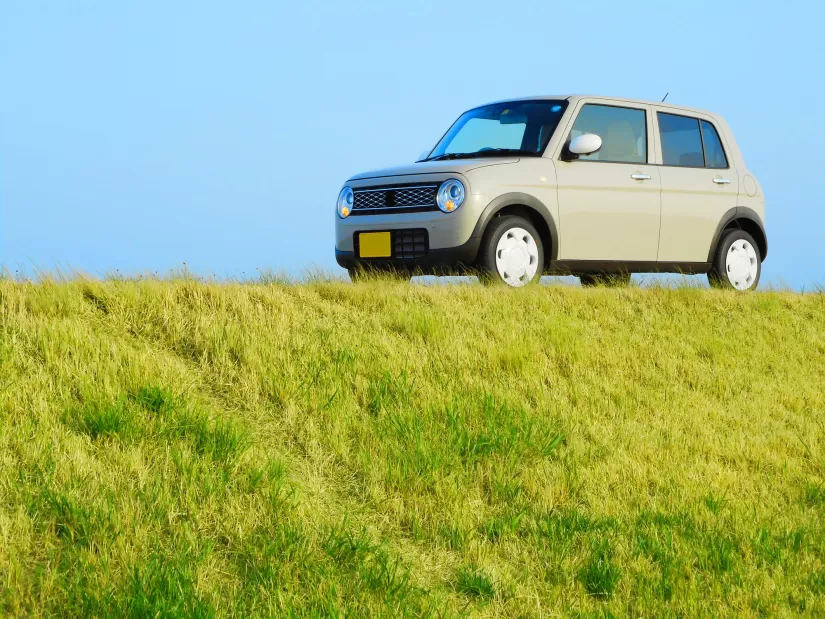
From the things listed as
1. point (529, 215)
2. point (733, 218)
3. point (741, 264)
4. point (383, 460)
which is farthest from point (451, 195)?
point (741, 264)

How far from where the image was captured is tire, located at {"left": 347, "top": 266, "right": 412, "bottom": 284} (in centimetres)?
980

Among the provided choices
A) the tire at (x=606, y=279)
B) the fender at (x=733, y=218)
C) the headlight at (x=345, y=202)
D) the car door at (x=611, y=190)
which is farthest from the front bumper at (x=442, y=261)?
the fender at (x=733, y=218)

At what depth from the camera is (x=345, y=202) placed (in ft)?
34.2

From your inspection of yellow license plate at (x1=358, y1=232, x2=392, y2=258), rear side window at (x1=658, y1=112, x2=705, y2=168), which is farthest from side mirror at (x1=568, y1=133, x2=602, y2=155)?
yellow license plate at (x1=358, y1=232, x2=392, y2=258)

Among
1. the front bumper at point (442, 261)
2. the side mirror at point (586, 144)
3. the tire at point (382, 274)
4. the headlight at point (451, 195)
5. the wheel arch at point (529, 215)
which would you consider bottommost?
the tire at point (382, 274)

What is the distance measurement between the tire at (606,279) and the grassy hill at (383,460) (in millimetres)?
1879

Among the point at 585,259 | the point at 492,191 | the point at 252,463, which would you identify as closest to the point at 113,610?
the point at 252,463

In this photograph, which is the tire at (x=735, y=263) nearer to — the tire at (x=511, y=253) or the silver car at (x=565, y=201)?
the silver car at (x=565, y=201)

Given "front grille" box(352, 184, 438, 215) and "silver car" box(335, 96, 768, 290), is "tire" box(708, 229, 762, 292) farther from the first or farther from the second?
"front grille" box(352, 184, 438, 215)

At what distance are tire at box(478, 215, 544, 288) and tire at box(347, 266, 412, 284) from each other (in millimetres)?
816

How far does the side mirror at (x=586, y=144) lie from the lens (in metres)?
10.1

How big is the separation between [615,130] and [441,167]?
2618 mm

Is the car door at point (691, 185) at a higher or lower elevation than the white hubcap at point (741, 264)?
higher

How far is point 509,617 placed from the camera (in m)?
4.85
